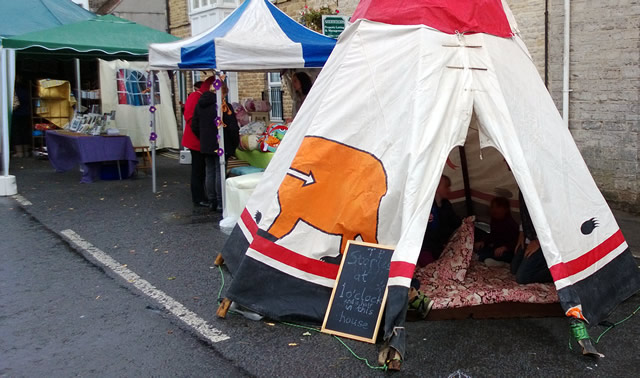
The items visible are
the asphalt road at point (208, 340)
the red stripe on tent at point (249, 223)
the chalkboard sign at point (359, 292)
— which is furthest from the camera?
the red stripe on tent at point (249, 223)

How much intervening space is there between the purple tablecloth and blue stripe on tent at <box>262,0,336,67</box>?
15.8 feet

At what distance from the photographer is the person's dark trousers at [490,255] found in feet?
20.8

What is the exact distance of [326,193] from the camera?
5.08 m

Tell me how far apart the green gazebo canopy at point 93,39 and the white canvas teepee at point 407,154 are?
807cm

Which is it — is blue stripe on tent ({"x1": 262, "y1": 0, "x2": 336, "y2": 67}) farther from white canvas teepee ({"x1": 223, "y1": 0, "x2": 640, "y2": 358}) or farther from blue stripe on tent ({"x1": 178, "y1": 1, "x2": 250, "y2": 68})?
white canvas teepee ({"x1": 223, "y1": 0, "x2": 640, "y2": 358})

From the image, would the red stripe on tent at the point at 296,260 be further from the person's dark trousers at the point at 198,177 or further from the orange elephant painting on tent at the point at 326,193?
the person's dark trousers at the point at 198,177

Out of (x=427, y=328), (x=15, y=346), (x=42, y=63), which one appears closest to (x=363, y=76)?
(x=427, y=328)

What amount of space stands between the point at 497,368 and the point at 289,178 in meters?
2.10

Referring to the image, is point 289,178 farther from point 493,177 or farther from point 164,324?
point 493,177

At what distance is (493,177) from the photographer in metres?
6.94

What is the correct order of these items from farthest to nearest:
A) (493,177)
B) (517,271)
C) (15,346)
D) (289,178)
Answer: (493,177) < (517,271) < (289,178) < (15,346)

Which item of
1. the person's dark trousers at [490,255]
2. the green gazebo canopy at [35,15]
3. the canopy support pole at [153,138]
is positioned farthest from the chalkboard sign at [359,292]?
the green gazebo canopy at [35,15]

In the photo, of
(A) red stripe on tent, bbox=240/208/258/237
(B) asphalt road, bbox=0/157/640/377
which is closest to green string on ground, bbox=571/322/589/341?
(B) asphalt road, bbox=0/157/640/377

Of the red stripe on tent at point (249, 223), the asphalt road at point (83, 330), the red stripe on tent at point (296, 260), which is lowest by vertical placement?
the asphalt road at point (83, 330)
